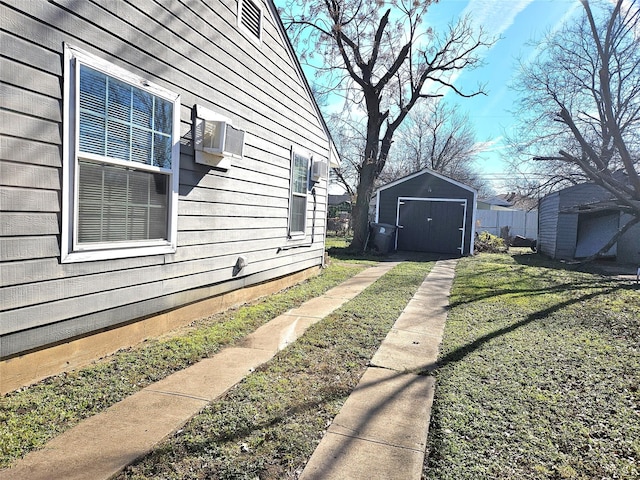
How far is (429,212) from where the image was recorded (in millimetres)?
15234

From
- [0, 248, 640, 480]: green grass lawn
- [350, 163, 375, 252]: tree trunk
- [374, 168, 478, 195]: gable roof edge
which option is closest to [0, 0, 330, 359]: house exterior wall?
[0, 248, 640, 480]: green grass lawn

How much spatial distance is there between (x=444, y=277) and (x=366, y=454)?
290 inches

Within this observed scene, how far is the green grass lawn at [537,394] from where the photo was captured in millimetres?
2160

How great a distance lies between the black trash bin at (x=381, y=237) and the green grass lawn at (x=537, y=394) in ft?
25.9

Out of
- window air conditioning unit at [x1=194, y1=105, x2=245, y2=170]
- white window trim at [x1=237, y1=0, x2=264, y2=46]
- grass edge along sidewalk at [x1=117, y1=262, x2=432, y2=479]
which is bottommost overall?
grass edge along sidewalk at [x1=117, y1=262, x2=432, y2=479]

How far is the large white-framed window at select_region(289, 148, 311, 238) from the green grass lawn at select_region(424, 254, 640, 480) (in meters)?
2.96

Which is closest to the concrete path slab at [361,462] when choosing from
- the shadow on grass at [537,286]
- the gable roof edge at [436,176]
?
the shadow on grass at [537,286]

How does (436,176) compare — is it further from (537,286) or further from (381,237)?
(537,286)

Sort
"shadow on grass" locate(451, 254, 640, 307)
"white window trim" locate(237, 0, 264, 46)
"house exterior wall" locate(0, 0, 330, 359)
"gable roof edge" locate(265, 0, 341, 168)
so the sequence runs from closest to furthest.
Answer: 1. "house exterior wall" locate(0, 0, 330, 359)
2. "white window trim" locate(237, 0, 264, 46)
3. "gable roof edge" locate(265, 0, 341, 168)
4. "shadow on grass" locate(451, 254, 640, 307)

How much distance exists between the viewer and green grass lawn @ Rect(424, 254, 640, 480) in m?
2.16

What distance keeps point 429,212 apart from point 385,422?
13.4m

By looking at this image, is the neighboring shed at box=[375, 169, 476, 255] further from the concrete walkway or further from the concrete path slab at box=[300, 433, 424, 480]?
the concrete path slab at box=[300, 433, 424, 480]

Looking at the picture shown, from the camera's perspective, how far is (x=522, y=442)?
2.34 metres

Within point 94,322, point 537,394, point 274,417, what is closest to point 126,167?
point 94,322
